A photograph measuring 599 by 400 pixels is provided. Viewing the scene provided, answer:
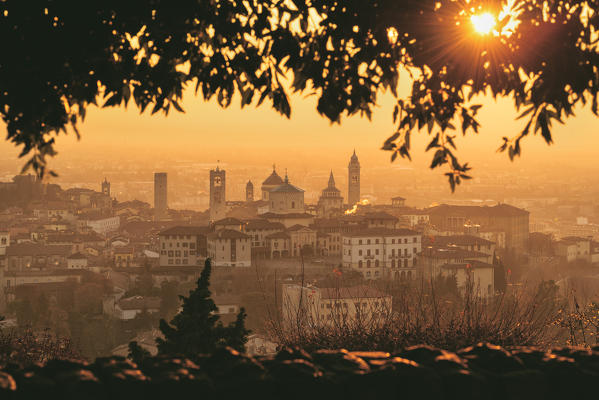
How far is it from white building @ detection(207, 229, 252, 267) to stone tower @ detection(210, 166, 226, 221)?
799 inches

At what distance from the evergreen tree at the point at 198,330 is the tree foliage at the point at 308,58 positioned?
180cm

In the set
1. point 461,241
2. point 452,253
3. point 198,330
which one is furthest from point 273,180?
point 198,330

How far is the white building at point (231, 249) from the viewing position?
42.7 meters

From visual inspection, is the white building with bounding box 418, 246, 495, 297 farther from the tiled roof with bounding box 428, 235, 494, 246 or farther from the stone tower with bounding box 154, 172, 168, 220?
the stone tower with bounding box 154, 172, 168, 220

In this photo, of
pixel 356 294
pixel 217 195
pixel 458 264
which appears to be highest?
pixel 217 195

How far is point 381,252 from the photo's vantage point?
4403 centimetres

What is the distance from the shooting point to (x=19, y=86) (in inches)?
123

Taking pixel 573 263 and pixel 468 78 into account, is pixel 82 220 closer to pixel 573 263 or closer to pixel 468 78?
pixel 573 263

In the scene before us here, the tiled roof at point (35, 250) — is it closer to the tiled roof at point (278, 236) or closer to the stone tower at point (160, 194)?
the tiled roof at point (278, 236)

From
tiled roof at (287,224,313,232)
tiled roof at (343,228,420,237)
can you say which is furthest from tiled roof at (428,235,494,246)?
tiled roof at (287,224,313,232)

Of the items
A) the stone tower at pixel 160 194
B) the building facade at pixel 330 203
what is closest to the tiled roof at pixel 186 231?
the building facade at pixel 330 203

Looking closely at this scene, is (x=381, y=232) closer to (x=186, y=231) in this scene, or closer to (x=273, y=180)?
(x=186, y=231)

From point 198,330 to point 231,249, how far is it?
37762 mm

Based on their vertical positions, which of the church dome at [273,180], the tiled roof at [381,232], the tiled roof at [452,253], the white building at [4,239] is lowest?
the tiled roof at [452,253]
